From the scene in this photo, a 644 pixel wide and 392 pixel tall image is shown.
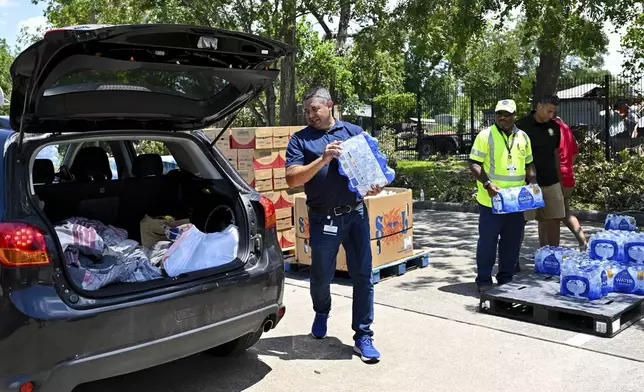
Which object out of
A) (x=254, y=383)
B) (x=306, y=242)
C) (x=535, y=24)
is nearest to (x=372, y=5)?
(x=535, y=24)

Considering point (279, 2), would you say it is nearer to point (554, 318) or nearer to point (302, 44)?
point (302, 44)

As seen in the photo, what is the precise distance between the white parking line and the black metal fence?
28.5 feet

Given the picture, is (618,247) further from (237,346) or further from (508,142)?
(237,346)

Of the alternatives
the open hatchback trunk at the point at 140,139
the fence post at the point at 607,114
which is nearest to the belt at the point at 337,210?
the open hatchback trunk at the point at 140,139

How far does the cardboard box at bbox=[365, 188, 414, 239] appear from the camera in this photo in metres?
6.66

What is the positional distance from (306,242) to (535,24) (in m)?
7.73

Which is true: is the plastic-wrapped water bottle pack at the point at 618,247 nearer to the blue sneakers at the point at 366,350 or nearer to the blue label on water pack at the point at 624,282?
the blue label on water pack at the point at 624,282

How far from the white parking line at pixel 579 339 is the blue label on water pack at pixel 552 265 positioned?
1.22 m

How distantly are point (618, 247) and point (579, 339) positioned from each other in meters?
1.45

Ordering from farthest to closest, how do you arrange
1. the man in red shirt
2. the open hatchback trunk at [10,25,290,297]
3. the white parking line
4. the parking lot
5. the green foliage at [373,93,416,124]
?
the green foliage at [373,93,416,124] < the man in red shirt < the white parking line < the parking lot < the open hatchback trunk at [10,25,290,297]

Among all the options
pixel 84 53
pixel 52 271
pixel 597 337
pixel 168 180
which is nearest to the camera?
pixel 52 271

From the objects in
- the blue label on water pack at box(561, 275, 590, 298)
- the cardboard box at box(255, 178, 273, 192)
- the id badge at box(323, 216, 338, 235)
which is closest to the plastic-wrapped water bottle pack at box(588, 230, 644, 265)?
the blue label on water pack at box(561, 275, 590, 298)

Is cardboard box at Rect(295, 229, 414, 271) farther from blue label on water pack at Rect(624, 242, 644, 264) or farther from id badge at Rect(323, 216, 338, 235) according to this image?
blue label on water pack at Rect(624, 242, 644, 264)

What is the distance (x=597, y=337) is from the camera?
4.99m
